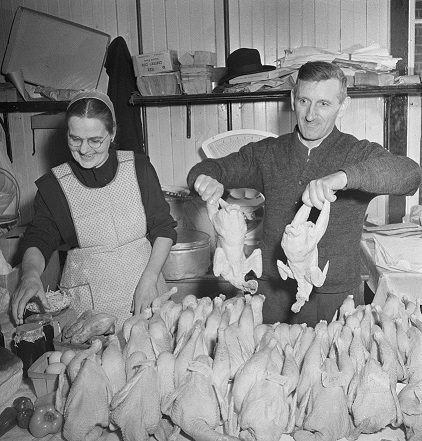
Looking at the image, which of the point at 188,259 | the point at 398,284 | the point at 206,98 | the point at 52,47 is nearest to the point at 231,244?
the point at 398,284

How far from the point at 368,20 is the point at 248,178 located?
10.0 ft

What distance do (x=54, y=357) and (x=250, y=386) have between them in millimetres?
759

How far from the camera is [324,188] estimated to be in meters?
2.01

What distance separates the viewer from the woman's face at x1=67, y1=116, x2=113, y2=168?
257 cm

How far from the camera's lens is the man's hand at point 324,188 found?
6.61ft

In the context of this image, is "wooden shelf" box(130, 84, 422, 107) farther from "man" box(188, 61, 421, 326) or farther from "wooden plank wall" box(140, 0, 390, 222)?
"man" box(188, 61, 421, 326)

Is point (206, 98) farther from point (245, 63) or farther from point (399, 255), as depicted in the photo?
point (399, 255)

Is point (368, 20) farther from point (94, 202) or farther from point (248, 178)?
point (94, 202)

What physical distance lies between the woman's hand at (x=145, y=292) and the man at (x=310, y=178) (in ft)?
1.64

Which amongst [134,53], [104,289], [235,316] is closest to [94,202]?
[104,289]

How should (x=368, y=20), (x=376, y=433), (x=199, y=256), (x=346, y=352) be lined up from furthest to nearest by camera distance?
(x=368, y=20) → (x=199, y=256) → (x=346, y=352) → (x=376, y=433)

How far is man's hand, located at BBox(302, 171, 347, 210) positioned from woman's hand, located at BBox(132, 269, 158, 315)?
99 cm

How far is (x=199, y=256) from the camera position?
434 centimetres


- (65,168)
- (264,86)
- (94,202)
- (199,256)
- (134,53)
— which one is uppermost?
(134,53)
